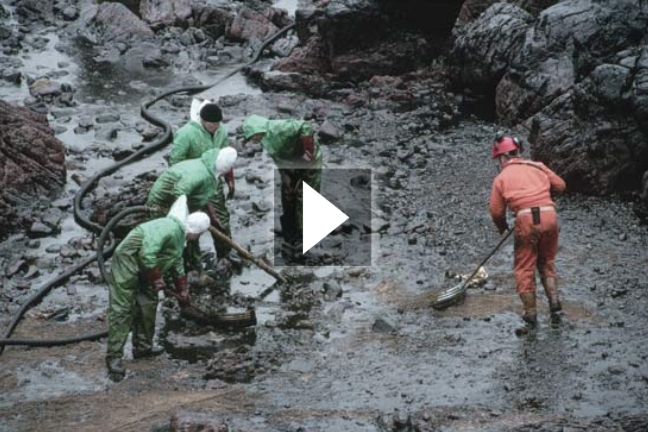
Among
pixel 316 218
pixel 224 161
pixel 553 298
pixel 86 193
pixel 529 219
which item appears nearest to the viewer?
pixel 529 219

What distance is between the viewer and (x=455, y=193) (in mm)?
12945

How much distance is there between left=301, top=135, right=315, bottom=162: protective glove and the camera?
36.4 ft

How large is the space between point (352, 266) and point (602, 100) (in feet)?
13.4

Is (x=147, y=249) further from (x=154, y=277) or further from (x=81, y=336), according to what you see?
(x=81, y=336)

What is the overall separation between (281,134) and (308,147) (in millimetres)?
340

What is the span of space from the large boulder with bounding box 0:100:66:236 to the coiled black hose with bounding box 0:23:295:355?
0.66 metres

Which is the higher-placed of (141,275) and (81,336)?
(141,275)

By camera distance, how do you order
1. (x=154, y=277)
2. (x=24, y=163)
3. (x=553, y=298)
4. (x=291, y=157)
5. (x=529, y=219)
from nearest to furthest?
(x=154, y=277) < (x=529, y=219) < (x=553, y=298) < (x=291, y=157) < (x=24, y=163)

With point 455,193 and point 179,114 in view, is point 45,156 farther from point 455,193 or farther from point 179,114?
point 455,193

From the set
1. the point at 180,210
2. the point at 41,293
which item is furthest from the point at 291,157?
the point at 41,293

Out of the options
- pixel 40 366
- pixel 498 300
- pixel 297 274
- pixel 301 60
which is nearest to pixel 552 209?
pixel 498 300

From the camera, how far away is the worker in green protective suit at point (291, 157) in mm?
11062

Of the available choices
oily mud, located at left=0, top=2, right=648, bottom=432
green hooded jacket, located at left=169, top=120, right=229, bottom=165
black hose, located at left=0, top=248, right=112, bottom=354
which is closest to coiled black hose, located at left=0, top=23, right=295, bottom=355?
black hose, located at left=0, top=248, right=112, bottom=354

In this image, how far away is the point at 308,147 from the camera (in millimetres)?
11141
